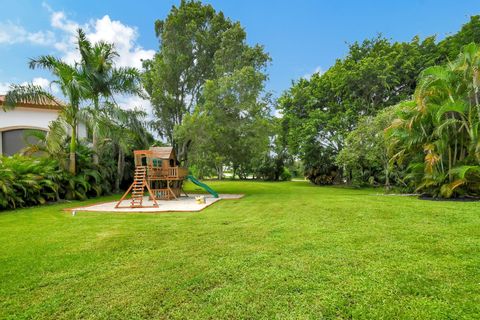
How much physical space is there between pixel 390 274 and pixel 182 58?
14234 millimetres

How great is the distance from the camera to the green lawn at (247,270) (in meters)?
2.27

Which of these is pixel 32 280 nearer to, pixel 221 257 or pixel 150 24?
pixel 221 257

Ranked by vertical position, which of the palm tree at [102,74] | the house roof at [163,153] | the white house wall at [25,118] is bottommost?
the house roof at [163,153]

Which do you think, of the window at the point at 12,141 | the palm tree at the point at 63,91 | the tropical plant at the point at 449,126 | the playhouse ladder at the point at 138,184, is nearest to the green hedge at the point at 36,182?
the palm tree at the point at 63,91

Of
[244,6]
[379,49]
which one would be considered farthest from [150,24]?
[379,49]

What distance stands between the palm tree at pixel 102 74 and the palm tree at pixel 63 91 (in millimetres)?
654

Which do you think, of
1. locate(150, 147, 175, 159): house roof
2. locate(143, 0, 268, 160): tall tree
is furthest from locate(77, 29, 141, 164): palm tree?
locate(150, 147, 175, 159): house roof

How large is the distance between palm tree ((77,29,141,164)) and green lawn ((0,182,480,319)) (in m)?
7.87

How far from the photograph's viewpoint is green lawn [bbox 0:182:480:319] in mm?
2270

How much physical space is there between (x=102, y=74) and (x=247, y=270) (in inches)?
475

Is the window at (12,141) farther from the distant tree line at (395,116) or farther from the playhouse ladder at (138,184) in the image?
the distant tree line at (395,116)

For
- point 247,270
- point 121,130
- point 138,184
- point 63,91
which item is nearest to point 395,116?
point 138,184

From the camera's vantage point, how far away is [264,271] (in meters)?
3.00

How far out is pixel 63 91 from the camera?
1013cm
